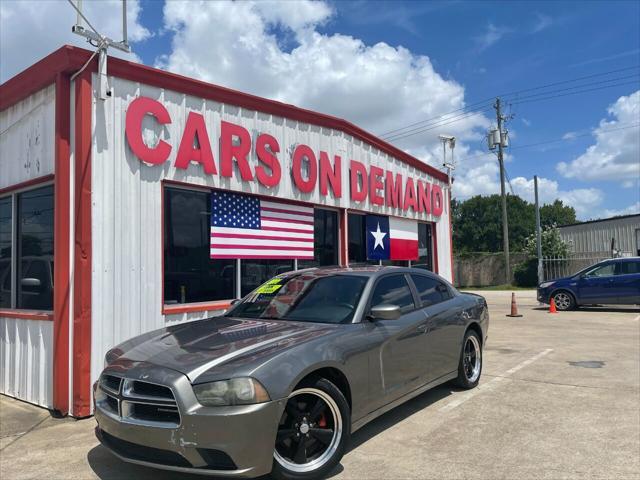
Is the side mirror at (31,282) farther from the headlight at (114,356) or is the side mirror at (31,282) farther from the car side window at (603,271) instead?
the car side window at (603,271)

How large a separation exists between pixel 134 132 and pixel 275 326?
144 inches

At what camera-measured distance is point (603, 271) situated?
16141 mm

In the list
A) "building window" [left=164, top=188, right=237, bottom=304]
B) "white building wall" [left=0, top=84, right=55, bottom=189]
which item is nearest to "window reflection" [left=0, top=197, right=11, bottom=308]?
"white building wall" [left=0, top=84, right=55, bottom=189]

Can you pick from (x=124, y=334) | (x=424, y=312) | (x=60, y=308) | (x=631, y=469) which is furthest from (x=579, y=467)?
(x=60, y=308)

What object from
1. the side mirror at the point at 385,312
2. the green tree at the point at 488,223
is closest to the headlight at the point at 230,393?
the side mirror at the point at 385,312

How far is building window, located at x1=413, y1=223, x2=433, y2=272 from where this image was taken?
13.9 metres

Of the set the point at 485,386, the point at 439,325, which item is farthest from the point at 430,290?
the point at 485,386

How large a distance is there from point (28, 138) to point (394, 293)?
5312 mm

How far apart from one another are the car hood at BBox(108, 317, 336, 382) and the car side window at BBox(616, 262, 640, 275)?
14.6 metres

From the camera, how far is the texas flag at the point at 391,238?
11.6 meters

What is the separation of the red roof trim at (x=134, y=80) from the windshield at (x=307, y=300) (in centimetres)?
346

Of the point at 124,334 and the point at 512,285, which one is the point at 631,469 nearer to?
the point at 124,334

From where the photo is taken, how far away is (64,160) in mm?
6242

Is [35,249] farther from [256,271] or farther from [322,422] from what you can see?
[322,422]
